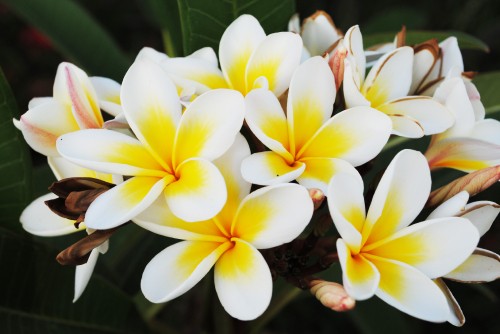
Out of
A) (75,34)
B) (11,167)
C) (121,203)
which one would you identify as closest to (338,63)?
(121,203)

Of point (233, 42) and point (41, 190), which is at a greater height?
point (233, 42)

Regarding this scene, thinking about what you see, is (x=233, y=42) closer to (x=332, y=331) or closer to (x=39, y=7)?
(x=39, y=7)

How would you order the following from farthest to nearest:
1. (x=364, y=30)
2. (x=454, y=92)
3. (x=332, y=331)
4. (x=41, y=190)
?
(x=364, y=30)
(x=332, y=331)
(x=41, y=190)
(x=454, y=92)

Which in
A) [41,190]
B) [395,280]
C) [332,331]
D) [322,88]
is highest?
[322,88]

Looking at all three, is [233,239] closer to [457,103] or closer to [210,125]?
[210,125]

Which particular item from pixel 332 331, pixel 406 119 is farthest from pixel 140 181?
A: pixel 332 331

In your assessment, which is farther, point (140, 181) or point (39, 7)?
point (39, 7)

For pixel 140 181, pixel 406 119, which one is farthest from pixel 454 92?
pixel 140 181

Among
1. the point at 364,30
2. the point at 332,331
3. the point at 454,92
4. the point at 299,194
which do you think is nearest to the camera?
the point at 299,194

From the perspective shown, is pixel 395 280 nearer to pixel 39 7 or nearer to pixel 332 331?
pixel 39 7
